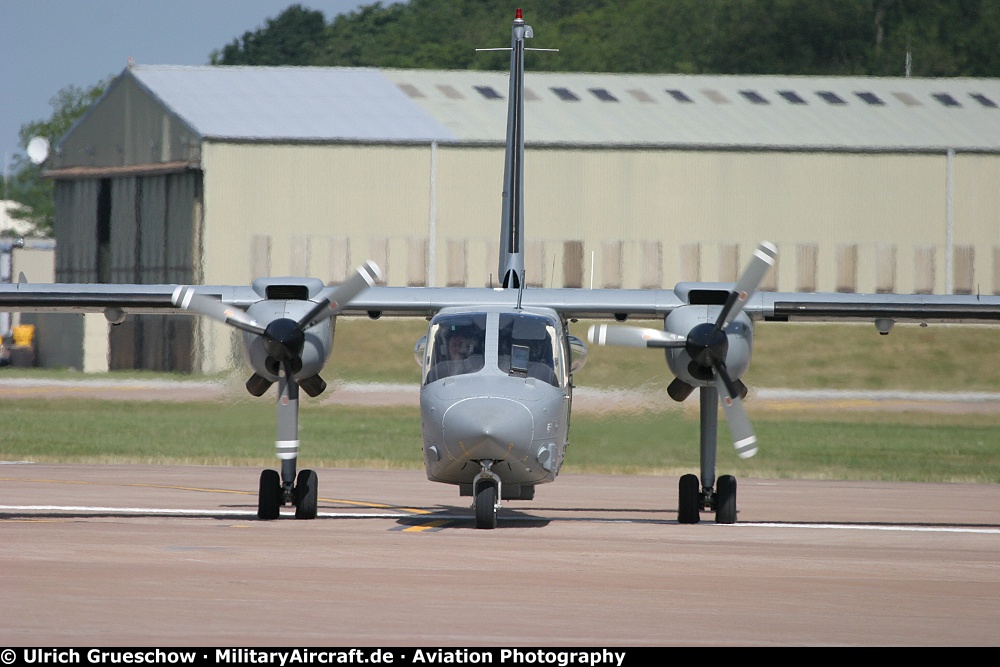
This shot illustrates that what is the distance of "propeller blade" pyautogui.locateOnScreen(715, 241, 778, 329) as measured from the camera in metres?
18.9

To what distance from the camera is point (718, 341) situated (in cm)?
1872

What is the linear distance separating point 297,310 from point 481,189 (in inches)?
1511

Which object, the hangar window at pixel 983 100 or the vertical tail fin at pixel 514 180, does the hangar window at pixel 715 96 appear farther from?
the vertical tail fin at pixel 514 180

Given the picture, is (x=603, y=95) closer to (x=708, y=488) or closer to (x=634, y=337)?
(x=708, y=488)

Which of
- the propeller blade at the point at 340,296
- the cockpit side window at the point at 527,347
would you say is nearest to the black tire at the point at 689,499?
the cockpit side window at the point at 527,347

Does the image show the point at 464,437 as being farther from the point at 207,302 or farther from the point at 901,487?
the point at 901,487

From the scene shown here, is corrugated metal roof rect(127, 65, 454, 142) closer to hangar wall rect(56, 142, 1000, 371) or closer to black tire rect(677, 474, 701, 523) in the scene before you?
hangar wall rect(56, 142, 1000, 371)

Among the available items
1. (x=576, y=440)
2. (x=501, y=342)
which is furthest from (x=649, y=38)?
(x=501, y=342)

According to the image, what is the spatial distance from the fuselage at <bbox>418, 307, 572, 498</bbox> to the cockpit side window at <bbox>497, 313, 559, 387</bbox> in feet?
0.04

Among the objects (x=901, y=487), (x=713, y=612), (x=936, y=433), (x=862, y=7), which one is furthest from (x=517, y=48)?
(x=862, y=7)

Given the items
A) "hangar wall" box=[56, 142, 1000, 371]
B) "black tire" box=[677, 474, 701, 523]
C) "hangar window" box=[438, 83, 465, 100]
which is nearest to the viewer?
"black tire" box=[677, 474, 701, 523]

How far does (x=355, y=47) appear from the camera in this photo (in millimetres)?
126438

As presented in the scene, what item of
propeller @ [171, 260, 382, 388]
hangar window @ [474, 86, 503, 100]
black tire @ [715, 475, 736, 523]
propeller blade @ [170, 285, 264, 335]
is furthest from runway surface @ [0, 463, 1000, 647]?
hangar window @ [474, 86, 503, 100]

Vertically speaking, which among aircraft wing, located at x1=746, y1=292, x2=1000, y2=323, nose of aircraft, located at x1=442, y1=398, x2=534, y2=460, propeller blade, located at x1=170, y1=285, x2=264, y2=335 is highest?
aircraft wing, located at x1=746, y1=292, x2=1000, y2=323
